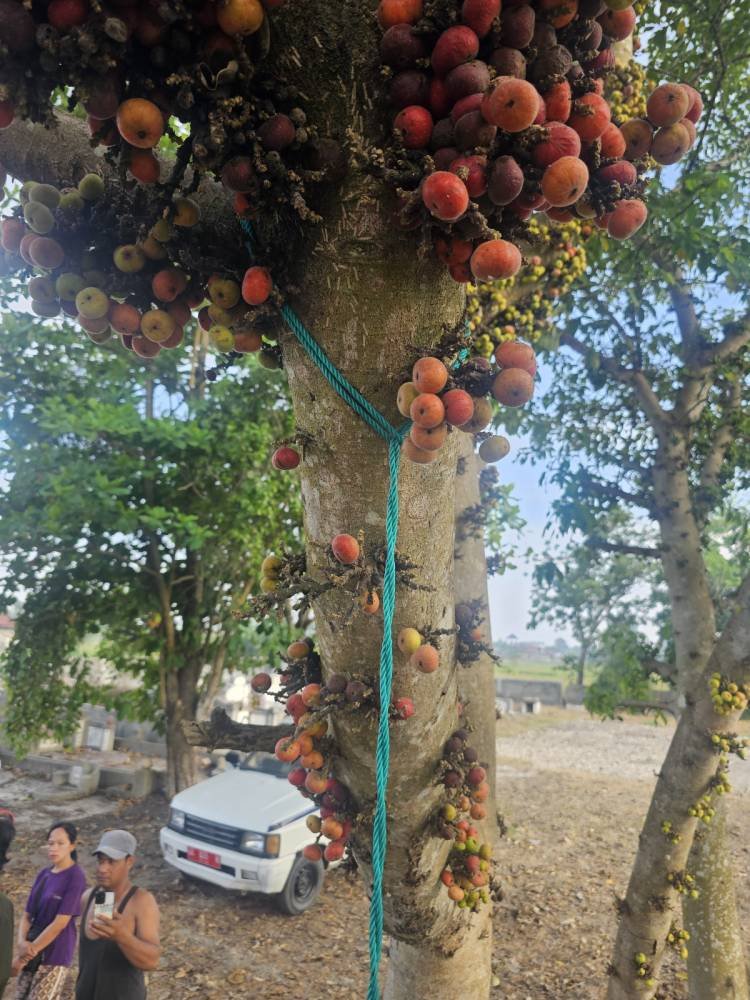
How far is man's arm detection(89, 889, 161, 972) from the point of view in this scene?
3654 millimetres

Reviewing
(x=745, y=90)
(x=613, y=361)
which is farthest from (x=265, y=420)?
(x=745, y=90)

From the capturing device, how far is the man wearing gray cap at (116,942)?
11.9 ft

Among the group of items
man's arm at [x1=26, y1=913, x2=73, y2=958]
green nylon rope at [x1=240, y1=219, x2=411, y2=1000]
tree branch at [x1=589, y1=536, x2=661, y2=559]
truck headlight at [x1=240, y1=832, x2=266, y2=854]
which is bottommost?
truck headlight at [x1=240, y1=832, x2=266, y2=854]

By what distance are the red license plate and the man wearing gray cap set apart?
3.51 metres

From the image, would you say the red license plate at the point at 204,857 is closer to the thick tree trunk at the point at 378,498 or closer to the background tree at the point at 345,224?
the thick tree trunk at the point at 378,498

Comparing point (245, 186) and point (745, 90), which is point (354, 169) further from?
point (745, 90)

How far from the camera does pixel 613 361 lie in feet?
21.7

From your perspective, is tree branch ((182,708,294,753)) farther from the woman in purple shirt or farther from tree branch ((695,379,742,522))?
tree branch ((695,379,742,522))

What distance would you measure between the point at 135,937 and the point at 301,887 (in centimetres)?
427

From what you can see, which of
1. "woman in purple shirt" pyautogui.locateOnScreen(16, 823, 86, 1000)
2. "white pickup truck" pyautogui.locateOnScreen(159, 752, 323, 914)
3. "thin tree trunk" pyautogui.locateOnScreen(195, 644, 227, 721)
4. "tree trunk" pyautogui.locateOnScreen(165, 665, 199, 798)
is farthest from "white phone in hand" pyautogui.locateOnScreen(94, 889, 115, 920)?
"thin tree trunk" pyautogui.locateOnScreen(195, 644, 227, 721)

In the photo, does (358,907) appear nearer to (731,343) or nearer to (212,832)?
(212,832)

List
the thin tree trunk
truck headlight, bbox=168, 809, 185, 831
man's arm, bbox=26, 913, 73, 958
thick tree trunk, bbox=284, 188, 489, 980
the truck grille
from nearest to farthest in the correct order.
→ thick tree trunk, bbox=284, 188, 489, 980, man's arm, bbox=26, 913, 73, 958, the truck grille, truck headlight, bbox=168, 809, 185, 831, the thin tree trunk

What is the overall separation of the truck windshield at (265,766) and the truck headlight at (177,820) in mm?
1143

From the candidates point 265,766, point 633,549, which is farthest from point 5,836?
point 633,549
